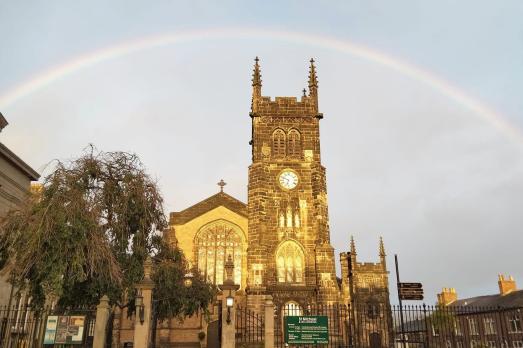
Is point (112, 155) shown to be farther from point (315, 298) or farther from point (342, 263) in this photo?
point (342, 263)

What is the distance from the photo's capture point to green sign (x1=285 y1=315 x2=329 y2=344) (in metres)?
17.6

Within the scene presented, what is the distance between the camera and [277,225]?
114 ft

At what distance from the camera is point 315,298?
107 feet

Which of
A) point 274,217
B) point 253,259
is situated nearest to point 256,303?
point 253,259

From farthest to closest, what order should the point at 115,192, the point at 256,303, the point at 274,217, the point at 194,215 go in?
the point at 194,215 → the point at 274,217 → the point at 256,303 → the point at 115,192

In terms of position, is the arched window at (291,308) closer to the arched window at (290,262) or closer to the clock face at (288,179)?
the arched window at (290,262)

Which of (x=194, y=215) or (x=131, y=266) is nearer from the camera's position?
(x=131, y=266)

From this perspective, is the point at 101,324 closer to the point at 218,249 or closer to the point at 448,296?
the point at 218,249

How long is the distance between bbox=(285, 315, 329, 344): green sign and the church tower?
46.3ft

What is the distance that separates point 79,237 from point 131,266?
9.81 ft

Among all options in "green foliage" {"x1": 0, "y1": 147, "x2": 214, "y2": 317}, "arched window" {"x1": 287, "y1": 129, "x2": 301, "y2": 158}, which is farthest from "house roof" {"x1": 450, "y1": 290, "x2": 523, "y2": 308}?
"green foliage" {"x1": 0, "y1": 147, "x2": 214, "y2": 317}

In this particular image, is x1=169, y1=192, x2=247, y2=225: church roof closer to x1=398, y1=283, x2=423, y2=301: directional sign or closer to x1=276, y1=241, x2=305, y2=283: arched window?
x1=276, y1=241, x2=305, y2=283: arched window

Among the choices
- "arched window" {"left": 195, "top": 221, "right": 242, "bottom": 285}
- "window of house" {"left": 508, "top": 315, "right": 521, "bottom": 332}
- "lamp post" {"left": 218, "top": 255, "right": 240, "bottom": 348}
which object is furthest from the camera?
"window of house" {"left": 508, "top": 315, "right": 521, "bottom": 332}

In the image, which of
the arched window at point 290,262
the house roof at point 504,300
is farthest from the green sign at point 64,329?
the house roof at point 504,300
